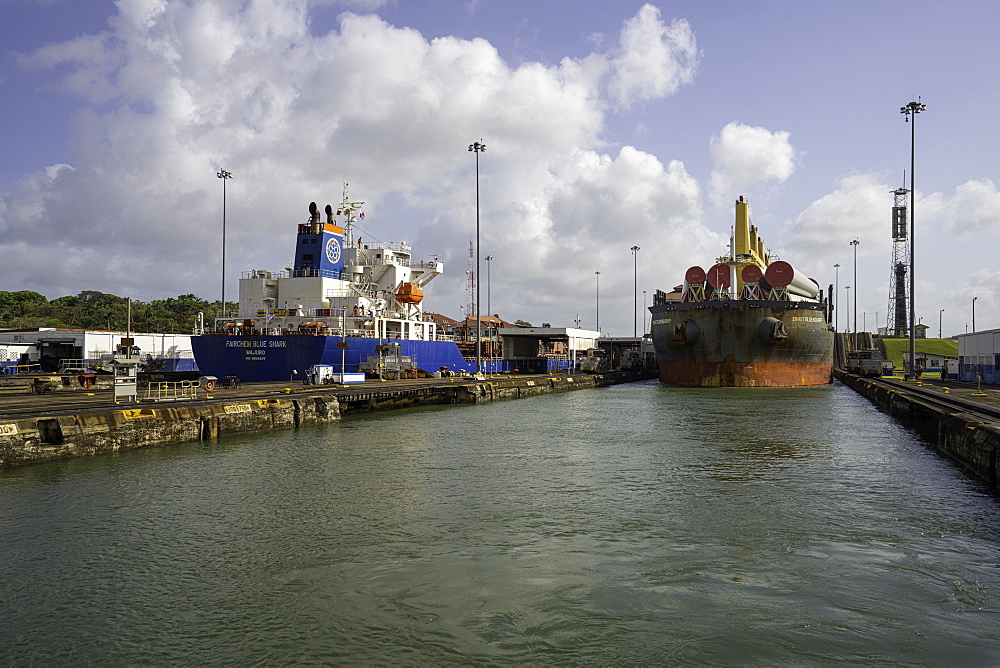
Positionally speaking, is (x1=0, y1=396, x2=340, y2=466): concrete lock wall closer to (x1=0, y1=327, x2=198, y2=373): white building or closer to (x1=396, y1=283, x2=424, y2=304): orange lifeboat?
(x1=396, y1=283, x2=424, y2=304): orange lifeboat

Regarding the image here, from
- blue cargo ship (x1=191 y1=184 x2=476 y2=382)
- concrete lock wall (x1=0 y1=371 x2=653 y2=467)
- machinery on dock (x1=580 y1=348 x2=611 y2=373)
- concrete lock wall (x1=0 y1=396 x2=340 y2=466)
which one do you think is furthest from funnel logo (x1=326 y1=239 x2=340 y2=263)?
machinery on dock (x1=580 y1=348 x2=611 y2=373)

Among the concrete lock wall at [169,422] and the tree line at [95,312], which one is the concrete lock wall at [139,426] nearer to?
the concrete lock wall at [169,422]

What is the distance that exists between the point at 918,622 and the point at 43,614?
1125 centimetres

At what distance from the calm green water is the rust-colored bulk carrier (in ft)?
112

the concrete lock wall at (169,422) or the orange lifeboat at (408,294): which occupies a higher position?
the orange lifeboat at (408,294)

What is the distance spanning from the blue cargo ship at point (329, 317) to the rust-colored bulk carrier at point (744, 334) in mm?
20057

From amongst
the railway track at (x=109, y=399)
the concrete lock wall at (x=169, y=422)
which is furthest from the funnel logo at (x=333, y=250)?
the concrete lock wall at (x=169, y=422)

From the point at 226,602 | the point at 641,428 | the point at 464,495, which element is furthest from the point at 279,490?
the point at 641,428

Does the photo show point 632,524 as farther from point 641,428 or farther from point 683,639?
point 641,428

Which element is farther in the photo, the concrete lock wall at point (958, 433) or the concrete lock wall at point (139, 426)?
the concrete lock wall at point (139, 426)

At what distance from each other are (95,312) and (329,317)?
3031 inches

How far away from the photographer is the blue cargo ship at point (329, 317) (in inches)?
1796

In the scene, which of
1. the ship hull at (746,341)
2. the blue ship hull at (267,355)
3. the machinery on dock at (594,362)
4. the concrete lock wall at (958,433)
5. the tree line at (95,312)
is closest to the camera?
the concrete lock wall at (958,433)

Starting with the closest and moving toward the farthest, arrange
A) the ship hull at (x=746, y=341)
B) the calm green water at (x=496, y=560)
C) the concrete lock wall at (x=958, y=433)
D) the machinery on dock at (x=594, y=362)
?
the calm green water at (x=496, y=560)
the concrete lock wall at (x=958, y=433)
the ship hull at (x=746, y=341)
the machinery on dock at (x=594, y=362)
